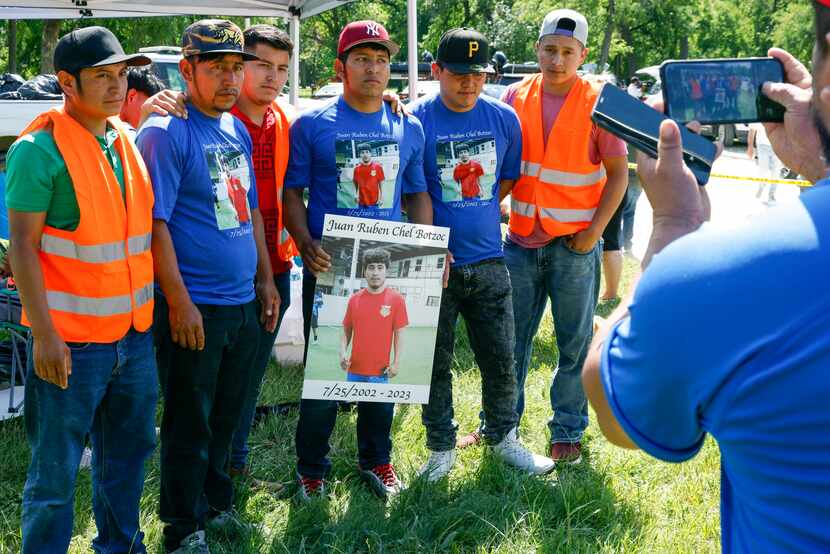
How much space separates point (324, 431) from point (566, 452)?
1395 millimetres

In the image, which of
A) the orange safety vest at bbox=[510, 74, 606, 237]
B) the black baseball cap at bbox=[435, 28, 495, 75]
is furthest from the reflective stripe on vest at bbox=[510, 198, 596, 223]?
the black baseball cap at bbox=[435, 28, 495, 75]

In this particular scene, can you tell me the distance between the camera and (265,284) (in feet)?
12.1

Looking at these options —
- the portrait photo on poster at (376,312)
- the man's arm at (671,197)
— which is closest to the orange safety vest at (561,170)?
the portrait photo on poster at (376,312)

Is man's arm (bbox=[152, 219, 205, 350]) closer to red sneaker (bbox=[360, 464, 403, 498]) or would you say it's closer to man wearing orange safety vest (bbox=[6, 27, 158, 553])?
man wearing orange safety vest (bbox=[6, 27, 158, 553])

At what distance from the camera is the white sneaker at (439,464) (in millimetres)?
4156

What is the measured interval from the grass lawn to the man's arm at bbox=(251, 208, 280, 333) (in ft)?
2.98

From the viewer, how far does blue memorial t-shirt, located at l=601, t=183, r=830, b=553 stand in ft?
3.16

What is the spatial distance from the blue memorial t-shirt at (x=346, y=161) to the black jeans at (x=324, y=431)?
41cm

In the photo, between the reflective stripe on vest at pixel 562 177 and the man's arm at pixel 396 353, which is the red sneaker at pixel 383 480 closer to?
the man's arm at pixel 396 353

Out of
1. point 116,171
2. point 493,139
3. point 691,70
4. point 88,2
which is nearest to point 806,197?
point 691,70

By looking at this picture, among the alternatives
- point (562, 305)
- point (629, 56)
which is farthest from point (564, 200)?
point (629, 56)

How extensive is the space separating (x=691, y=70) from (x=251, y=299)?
7.40ft

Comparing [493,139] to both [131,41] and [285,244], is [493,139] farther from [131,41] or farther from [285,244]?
[131,41]

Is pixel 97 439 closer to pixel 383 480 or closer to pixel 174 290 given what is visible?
pixel 174 290
